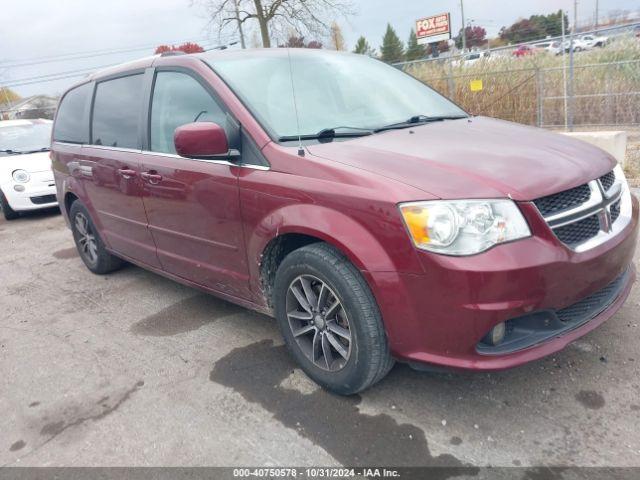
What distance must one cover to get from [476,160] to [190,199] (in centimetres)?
173

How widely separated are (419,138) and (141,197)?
2.03 m

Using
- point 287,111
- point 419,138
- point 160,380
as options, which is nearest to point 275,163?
point 287,111

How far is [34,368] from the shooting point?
10.8ft

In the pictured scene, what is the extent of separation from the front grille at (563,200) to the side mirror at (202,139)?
1592 mm

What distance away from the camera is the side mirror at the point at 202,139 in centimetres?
267

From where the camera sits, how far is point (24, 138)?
8.73m

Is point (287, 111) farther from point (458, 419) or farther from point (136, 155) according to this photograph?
point (458, 419)

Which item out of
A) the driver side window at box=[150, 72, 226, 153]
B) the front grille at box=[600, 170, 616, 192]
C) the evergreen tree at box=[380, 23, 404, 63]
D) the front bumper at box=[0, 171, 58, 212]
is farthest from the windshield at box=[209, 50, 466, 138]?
the evergreen tree at box=[380, 23, 404, 63]

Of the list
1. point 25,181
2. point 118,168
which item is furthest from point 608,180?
point 25,181

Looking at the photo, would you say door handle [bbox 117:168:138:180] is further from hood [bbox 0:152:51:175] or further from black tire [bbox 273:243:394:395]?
hood [bbox 0:152:51:175]

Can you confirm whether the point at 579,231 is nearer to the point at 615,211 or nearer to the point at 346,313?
the point at 615,211

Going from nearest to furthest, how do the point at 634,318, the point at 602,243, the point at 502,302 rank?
1. the point at 502,302
2. the point at 602,243
3. the point at 634,318

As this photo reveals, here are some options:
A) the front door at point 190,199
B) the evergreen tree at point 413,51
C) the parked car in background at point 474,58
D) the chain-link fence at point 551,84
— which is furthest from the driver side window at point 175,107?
the evergreen tree at point 413,51

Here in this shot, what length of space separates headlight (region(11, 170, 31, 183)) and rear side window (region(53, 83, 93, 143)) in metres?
3.22
